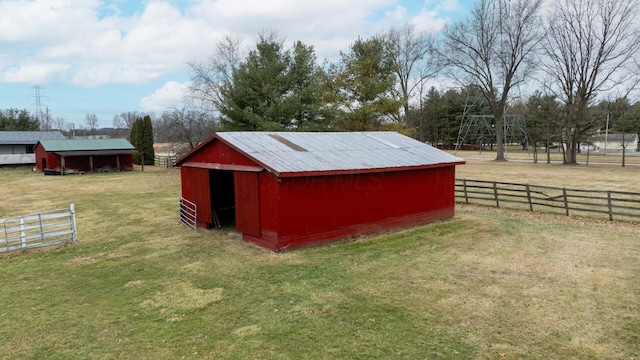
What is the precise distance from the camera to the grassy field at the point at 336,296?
20.8 ft

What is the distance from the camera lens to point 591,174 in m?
31.1

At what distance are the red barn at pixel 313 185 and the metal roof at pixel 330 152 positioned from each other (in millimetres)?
32

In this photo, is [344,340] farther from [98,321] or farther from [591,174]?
[591,174]

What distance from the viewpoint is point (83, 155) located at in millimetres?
37750

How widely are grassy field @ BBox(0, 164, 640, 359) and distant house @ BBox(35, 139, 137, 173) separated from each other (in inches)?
1092

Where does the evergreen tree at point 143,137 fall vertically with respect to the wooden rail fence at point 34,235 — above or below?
above

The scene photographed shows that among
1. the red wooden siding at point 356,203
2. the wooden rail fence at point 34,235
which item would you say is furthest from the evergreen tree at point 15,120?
the red wooden siding at point 356,203

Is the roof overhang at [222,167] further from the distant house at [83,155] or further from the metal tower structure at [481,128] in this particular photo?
the metal tower structure at [481,128]

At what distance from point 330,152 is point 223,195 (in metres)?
5.38

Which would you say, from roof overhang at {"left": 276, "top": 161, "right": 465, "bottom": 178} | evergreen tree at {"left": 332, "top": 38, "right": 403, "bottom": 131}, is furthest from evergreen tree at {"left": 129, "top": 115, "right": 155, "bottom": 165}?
roof overhang at {"left": 276, "top": 161, "right": 465, "bottom": 178}

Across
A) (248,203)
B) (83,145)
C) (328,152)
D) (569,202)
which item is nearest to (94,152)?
(83,145)

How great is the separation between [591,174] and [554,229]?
69.9 ft

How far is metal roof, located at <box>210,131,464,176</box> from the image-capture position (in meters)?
11.9

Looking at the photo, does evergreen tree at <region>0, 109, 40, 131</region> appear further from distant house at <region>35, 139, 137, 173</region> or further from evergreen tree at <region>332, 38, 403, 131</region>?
evergreen tree at <region>332, 38, 403, 131</region>
